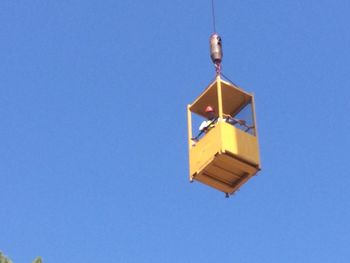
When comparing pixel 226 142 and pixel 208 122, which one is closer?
pixel 226 142

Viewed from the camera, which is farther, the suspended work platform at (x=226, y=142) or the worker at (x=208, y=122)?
the worker at (x=208, y=122)

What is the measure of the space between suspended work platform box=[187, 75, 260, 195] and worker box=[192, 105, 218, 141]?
0.05 meters

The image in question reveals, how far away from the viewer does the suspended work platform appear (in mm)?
18547

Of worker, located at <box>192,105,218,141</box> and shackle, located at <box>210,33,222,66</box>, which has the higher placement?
shackle, located at <box>210,33,222,66</box>

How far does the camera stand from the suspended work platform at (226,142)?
18.5 metres

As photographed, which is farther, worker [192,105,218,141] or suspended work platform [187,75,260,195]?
worker [192,105,218,141]

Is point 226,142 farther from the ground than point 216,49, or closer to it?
closer to it

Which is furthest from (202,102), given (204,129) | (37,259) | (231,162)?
(37,259)

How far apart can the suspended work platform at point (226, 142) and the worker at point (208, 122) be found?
51 mm

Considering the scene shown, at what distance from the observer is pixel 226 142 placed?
18.5 m

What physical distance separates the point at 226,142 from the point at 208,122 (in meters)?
1.37

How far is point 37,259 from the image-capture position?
25.9 m

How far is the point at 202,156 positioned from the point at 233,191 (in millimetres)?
1063

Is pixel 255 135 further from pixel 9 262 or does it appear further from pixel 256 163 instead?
pixel 9 262
